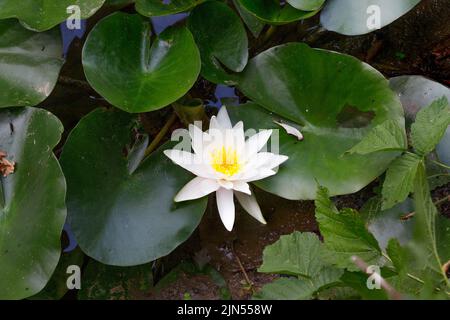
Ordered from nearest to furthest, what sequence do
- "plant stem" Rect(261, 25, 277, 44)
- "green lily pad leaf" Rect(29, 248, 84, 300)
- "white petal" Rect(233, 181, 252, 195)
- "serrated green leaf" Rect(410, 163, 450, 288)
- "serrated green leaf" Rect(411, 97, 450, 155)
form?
"serrated green leaf" Rect(410, 163, 450, 288) < "serrated green leaf" Rect(411, 97, 450, 155) < "white petal" Rect(233, 181, 252, 195) < "green lily pad leaf" Rect(29, 248, 84, 300) < "plant stem" Rect(261, 25, 277, 44)

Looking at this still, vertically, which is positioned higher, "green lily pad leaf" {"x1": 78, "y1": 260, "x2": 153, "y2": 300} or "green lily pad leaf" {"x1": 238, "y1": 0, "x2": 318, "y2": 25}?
"green lily pad leaf" {"x1": 238, "y1": 0, "x2": 318, "y2": 25}

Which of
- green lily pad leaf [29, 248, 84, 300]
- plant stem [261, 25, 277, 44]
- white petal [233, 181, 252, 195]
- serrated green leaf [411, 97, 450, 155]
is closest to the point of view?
serrated green leaf [411, 97, 450, 155]

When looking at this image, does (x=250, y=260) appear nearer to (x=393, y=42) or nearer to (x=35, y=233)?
(x=35, y=233)

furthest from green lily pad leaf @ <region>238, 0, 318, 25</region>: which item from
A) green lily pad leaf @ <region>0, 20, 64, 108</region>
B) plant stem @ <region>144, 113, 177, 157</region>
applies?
green lily pad leaf @ <region>0, 20, 64, 108</region>

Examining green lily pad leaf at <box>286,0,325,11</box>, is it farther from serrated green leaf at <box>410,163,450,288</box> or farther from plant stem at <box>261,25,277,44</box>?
serrated green leaf at <box>410,163,450,288</box>

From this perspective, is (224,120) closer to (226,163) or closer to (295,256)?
(226,163)

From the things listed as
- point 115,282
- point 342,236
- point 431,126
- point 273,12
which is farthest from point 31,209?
point 431,126

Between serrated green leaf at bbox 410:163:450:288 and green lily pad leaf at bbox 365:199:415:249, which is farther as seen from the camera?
green lily pad leaf at bbox 365:199:415:249

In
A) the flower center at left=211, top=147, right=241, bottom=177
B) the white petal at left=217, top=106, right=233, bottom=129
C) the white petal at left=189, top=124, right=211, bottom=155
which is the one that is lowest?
the flower center at left=211, top=147, right=241, bottom=177
